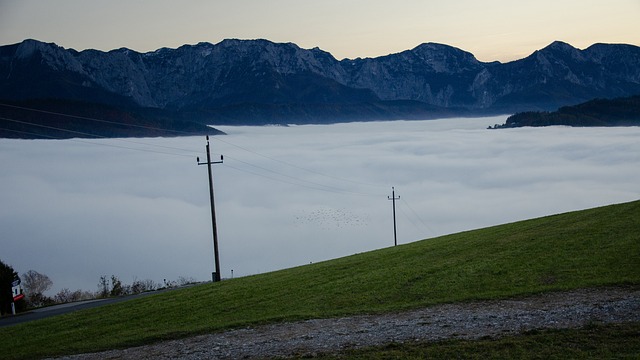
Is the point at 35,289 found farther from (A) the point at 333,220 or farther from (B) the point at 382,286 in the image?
(A) the point at 333,220

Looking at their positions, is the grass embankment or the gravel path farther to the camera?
the grass embankment

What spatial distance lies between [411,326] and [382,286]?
6971mm

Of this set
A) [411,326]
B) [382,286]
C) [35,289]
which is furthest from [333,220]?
[411,326]

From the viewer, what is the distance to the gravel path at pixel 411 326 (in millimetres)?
17094

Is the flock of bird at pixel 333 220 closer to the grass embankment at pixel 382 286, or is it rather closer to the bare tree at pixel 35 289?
the bare tree at pixel 35 289

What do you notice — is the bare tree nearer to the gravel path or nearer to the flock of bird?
the gravel path

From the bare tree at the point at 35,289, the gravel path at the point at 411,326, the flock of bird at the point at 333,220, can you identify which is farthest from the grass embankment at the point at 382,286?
the flock of bird at the point at 333,220

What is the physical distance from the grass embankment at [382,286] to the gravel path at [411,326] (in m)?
1.07

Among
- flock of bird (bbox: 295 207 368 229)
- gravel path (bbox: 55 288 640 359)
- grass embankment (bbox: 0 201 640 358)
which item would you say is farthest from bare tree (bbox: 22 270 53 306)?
flock of bird (bbox: 295 207 368 229)

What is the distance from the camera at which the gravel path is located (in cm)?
1709

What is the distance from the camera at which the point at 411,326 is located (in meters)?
18.5

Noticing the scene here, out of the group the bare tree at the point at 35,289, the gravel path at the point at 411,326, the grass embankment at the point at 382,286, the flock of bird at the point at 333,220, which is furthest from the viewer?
the flock of bird at the point at 333,220

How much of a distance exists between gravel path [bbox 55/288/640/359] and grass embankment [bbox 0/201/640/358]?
1.07 meters

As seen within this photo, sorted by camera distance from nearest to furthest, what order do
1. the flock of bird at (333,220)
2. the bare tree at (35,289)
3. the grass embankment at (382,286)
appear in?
the grass embankment at (382,286)
the bare tree at (35,289)
the flock of bird at (333,220)
